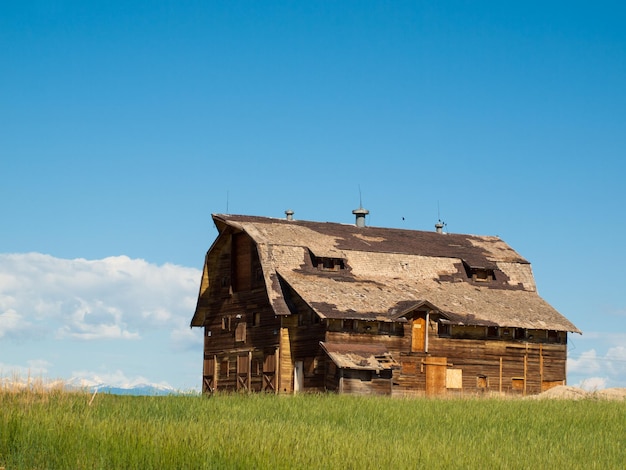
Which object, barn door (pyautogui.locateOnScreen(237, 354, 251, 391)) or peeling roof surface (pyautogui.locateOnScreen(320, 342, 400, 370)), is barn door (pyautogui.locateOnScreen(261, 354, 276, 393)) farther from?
peeling roof surface (pyautogui.locateOnScreen(320, 342, 400, 370))

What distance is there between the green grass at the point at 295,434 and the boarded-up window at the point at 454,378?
13613mm

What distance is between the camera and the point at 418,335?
49.7 meters

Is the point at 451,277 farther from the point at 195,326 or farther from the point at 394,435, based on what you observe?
the point at 394,435

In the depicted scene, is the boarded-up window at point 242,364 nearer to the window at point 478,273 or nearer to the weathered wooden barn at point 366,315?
the weathered wooden barn at point 366,315

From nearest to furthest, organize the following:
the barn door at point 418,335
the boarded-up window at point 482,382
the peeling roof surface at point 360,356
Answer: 1. the peeling roof surface at point 360,356
2. the barn door at point 418,335
3. the boarded-up window at point 482,382

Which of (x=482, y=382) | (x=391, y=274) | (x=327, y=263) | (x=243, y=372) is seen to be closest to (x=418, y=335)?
(x=482, y=382)

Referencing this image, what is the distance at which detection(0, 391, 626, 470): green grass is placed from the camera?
22.2m

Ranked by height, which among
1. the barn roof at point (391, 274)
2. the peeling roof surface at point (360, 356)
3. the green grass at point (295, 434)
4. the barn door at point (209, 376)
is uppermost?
the barn roof at point (391, 274)

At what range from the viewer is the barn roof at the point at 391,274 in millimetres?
49219

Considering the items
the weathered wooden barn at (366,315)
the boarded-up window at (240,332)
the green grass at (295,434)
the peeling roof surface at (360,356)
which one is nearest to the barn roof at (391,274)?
the weathered wooden barn at (366,315)

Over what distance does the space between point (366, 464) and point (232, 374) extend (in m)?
32.0

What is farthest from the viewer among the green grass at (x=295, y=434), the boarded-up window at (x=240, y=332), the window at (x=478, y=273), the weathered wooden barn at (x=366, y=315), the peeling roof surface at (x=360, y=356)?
the window at (x=478, y=273)

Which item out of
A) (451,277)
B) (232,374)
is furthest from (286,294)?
(451,277)

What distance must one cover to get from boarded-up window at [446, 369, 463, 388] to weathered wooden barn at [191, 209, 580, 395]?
6 cm
